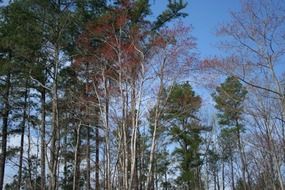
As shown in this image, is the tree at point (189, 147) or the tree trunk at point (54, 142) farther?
the tree at point (189, 147)

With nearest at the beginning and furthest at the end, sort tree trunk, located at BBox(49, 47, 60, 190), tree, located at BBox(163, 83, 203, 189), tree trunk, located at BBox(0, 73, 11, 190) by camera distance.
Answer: tree trunk, located at BBox(49, 47, 60, 190) → tree trunk, located at BBox(0, 73, 11, 190) → tree, located at BBox(163, 83, 203, 189)

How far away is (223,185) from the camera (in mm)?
34438

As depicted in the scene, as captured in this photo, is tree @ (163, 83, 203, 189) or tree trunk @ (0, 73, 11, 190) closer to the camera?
tree trunk @ (0, 73, 11, 190)

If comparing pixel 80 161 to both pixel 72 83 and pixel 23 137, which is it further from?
pixel 72 83

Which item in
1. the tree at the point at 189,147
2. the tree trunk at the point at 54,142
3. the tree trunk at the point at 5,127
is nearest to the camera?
the tree trunk at the point at 54,142

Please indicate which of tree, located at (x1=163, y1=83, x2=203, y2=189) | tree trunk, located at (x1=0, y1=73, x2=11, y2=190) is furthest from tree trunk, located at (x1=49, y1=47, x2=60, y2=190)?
tree, located at (x1=163, y1=83, x2=203, y2=189)

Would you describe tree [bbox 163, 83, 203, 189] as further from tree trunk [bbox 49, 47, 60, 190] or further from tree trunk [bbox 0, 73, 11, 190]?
tree trunk [bbox 49, 47, 60, 190]

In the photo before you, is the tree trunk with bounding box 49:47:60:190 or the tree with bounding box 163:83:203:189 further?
the tree with bounding box 163:83:203:189

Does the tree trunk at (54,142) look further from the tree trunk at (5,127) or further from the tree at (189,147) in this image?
the tree at (189,147)

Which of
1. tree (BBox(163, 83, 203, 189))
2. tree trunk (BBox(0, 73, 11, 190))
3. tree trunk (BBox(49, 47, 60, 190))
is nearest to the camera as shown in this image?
tree trunk (BBox(49, 47, 60, 190))

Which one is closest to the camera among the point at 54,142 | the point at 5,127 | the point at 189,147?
the point at 54,142

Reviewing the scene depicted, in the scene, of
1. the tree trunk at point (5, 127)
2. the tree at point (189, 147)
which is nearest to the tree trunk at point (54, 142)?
the tree trunk at point (5, 127)

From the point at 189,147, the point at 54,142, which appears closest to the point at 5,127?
the point at 54,142

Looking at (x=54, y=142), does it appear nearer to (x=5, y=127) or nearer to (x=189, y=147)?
(x=5, y=127)
